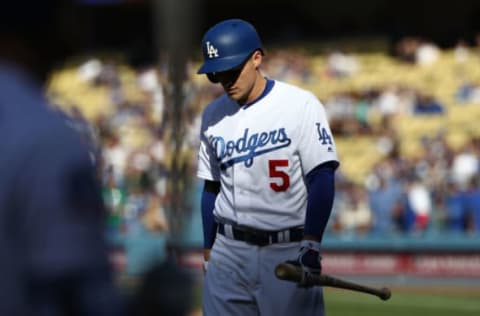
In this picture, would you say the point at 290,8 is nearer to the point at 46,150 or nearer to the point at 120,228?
the point at 120,228

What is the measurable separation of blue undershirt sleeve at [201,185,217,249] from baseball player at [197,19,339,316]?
119 mm

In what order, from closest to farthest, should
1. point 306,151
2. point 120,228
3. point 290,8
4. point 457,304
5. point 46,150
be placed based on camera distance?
point 46,150
point 306,151
point 457,304
point 120,228
point 290,8

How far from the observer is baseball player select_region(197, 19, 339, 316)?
576cm

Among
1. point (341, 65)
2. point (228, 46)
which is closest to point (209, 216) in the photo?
point (228, 46)

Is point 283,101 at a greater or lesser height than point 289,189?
greater

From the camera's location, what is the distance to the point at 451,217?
1655 centimetres

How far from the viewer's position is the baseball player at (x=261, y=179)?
5758 millimetres

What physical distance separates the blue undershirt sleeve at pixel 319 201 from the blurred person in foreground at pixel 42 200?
343cm

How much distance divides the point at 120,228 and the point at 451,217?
520 centimetres

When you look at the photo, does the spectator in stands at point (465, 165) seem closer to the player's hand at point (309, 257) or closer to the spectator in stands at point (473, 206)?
the spectator in stands at point (473, 206)

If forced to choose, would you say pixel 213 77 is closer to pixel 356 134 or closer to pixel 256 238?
pixel 256 238

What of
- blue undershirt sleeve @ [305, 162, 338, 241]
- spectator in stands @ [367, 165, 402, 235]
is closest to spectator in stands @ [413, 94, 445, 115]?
spectator in stands @ [367, 165, 402, 235]

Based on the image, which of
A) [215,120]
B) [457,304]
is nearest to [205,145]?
[215,120]

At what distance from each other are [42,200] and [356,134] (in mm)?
18535
